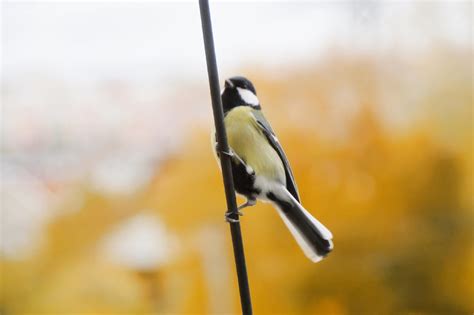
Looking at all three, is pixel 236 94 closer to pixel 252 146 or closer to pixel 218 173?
pixel 252 146

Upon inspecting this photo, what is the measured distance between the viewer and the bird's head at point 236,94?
34.1 inches

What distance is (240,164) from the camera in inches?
32.5

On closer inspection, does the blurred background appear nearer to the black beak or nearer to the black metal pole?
the black beak

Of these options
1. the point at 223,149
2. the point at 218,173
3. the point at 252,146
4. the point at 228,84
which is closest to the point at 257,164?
the point at 252,146

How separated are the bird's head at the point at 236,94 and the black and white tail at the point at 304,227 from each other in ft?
0.50

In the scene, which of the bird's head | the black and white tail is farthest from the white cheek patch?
the black and white tail

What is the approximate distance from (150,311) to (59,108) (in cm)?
57

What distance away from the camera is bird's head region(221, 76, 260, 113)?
87 cm

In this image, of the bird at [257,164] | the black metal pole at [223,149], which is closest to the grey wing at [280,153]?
the bird at [257,164]

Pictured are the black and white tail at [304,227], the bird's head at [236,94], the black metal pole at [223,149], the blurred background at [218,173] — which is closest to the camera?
the black metal pole at [223,149]

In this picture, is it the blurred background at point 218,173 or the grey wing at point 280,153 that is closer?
the grey wing at point 280,153

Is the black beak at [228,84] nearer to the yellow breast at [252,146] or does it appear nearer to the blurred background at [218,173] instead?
the yellow breast at [252,146]

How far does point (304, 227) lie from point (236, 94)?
0.77ft

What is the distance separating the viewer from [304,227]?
79 centimetres
